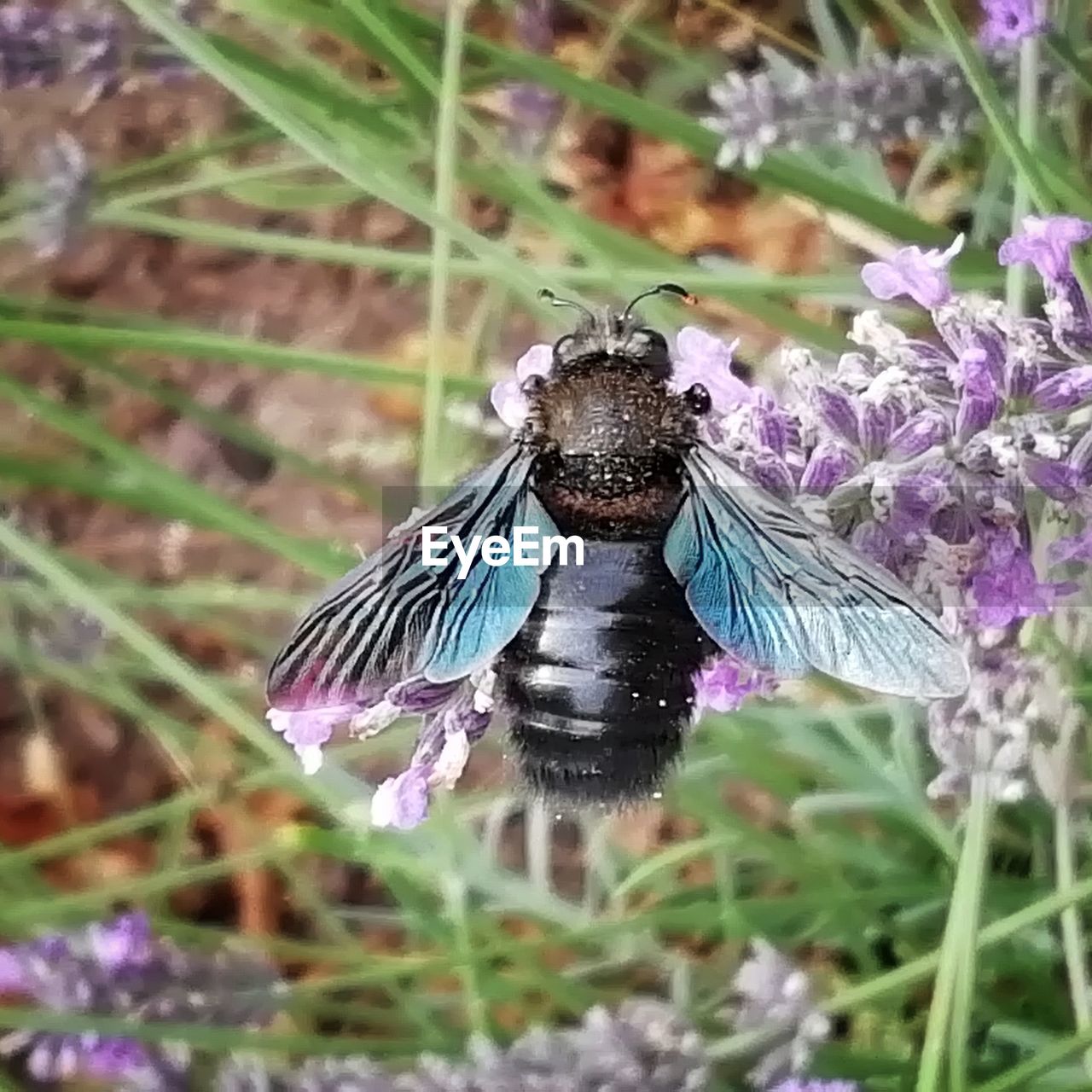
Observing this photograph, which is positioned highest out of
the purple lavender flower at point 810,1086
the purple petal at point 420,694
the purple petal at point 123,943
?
the purple petal at point 420,694

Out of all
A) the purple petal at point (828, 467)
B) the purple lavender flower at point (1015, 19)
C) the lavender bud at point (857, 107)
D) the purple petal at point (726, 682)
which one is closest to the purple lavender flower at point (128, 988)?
the purple petal at point (726, 682)

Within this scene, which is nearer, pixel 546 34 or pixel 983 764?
pixel 983 764

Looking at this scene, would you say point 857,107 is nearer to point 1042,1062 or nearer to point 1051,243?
point 1051,243

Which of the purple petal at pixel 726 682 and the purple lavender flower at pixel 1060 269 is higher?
the purple lavender flower at pixel 1060 269

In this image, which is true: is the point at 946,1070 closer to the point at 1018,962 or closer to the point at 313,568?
the point at 1018,962

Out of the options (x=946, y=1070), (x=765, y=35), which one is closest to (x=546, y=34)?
(x=765, y=35)

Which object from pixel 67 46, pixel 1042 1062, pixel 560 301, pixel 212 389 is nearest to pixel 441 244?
pixel 560 301

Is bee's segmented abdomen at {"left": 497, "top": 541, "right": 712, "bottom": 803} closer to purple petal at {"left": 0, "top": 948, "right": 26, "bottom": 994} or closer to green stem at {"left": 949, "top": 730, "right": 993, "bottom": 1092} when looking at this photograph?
green stem at {"left": 949, "top": 730, "right": 993, "bottom": 1092}

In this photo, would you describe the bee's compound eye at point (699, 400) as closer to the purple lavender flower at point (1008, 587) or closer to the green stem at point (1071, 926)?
the purple lavender flower at point (1008, 587)
